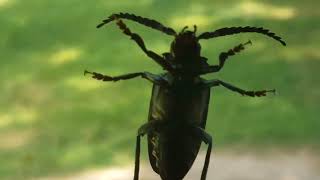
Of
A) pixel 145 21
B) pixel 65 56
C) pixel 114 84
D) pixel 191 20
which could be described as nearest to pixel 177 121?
pixel 145 21

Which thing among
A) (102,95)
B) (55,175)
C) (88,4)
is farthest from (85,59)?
(55,175)

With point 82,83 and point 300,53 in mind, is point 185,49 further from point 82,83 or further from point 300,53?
point 300,53

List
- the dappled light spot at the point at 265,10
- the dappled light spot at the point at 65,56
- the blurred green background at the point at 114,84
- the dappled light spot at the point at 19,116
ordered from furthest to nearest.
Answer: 1. the dappled light spot at the point at 265,10
2. the dappled light spot at the point at 65,56
3. the dappled light spot at the point at 19,116
4. the blurred green background at the point at 114,84

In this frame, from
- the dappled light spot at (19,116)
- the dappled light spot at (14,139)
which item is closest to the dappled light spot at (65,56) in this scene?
the dappled light spot at (19,116)

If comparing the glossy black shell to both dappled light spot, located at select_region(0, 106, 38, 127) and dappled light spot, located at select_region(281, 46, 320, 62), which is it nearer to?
dappled light spot, located at select_region(0, 106, 38, 127)

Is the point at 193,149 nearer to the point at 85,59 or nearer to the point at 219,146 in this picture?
the point at 219,146

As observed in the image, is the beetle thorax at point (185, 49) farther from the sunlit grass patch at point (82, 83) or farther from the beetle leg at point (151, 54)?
the sunlit grass patch at point (82, 83)
